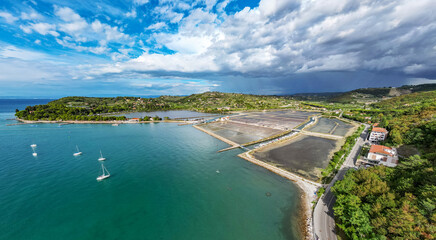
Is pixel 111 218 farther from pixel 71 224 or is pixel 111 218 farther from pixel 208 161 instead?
pixel 208 161

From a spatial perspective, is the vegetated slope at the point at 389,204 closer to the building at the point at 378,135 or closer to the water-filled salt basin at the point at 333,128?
the building at the point at 378,135

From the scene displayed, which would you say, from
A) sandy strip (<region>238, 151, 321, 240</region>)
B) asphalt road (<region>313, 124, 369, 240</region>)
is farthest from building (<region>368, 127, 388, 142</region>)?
sandy strip (<region>238, 151, 321, 240</region>)

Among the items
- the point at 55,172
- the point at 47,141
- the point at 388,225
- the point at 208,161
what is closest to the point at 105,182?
the point at 55,172

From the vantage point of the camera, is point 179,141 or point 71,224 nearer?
point 71,224

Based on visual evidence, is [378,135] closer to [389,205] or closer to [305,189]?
[305,189]

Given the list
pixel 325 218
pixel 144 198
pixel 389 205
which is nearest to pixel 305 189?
pixel 325 218

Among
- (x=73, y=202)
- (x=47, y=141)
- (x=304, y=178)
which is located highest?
(x=47, y=141)

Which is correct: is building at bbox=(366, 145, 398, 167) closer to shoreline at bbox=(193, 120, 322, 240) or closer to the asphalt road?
the asphalt road
